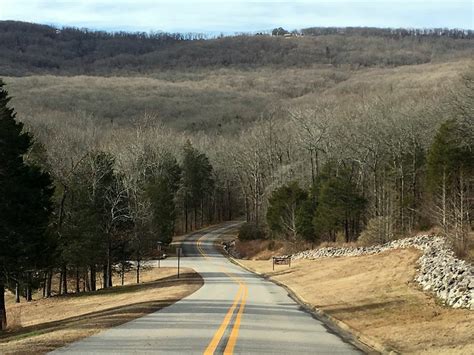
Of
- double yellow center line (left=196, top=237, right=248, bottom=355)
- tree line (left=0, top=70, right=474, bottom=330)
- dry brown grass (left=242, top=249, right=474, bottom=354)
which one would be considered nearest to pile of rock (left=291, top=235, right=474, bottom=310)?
dry brown grass (left=242, top=249, right=474, bottom=354)

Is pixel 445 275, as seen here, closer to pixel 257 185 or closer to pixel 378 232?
pixel 378 232

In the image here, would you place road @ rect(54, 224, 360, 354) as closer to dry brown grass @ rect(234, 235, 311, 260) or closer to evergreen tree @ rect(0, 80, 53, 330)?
evergreen tree @ rect(0, 80, 53, 330)

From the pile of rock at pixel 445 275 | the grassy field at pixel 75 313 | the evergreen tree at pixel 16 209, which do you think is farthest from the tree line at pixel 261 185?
the grassy field at pixel 75 313

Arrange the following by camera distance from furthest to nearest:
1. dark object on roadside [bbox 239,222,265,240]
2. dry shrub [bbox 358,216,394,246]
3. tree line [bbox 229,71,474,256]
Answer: dark object on roadside [bbox 239,222,265,240]
dry shrub [bbox 358,216,394,246]
tree line [bbox 229,71,474,256]

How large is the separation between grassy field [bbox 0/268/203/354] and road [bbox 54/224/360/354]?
72 centimetres

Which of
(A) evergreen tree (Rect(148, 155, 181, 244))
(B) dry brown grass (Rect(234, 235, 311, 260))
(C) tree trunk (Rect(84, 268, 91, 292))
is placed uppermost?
(A) evergreen tree (Rect(148, 155, 181, 244))

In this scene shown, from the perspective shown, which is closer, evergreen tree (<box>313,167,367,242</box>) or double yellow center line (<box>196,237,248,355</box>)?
double yellow center line (<box>196,237,248,355</box>)

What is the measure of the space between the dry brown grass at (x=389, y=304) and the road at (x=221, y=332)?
1.34 meters

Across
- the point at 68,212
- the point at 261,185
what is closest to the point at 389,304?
the point at 68,212

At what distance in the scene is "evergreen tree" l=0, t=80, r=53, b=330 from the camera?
2803cm

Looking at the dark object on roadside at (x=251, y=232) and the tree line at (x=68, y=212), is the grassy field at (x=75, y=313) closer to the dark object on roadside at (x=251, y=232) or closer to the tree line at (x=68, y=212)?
the tree line at (x=68, y=212)

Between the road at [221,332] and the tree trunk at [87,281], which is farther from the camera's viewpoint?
the tree trunk at [87,281]

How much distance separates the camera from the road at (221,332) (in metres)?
11.4

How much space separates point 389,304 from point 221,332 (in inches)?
339
